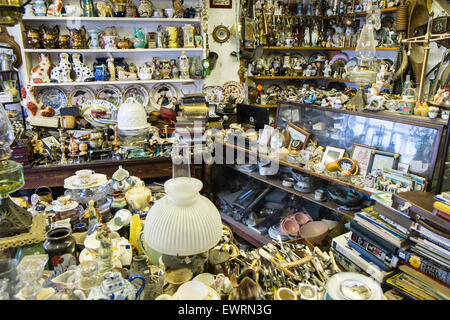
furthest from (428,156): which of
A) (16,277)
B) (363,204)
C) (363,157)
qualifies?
(16,277)

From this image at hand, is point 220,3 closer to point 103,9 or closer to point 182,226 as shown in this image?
point 103,9

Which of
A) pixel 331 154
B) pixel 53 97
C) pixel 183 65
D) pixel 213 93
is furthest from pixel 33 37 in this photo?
pixel 331 154

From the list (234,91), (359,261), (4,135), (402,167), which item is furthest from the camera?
(234,91)

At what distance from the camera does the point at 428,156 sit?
5.41 ft

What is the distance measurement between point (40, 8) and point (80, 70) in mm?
632

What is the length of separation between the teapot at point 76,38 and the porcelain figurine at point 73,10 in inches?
5.7

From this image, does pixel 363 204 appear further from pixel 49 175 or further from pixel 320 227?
pixel 49 175

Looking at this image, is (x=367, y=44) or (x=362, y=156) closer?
(x=362, y=156)

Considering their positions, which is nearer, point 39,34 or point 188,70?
point 39,34

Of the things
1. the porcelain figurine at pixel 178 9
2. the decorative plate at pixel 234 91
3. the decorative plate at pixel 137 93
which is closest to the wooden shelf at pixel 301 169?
the decorative plate at pixel 234 91

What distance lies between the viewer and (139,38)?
3.28 m

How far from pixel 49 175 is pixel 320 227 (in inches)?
93.0

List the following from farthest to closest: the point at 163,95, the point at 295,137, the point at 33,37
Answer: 1. the point at 163,95
2. the point at 33,37
3. the point at 295,137

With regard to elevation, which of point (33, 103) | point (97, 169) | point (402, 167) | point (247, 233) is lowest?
point (247, 233)
